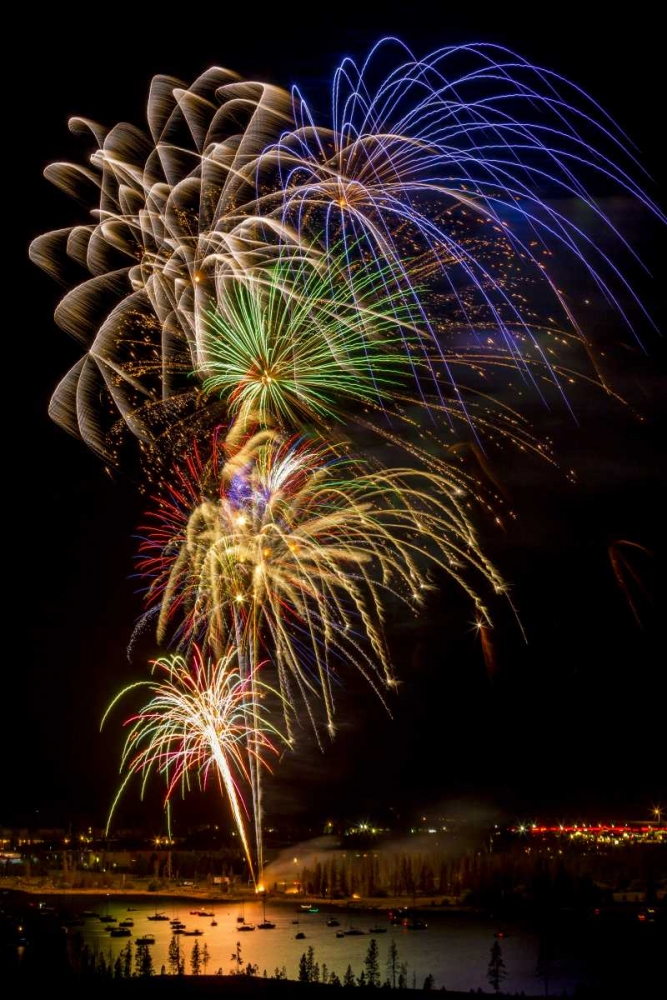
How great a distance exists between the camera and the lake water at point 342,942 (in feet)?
79.2

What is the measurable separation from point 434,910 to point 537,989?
68.0ft

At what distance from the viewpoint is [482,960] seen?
89.2 feet

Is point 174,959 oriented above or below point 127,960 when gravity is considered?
below

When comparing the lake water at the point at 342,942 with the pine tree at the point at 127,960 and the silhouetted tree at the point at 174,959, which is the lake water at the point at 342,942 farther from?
the pine tree at the point at 127,960

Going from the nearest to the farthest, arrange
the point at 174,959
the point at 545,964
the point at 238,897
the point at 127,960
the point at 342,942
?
the point at 127,960, the point at 174,959, the point at 545,964, the point at 342,942, the point at 238,897

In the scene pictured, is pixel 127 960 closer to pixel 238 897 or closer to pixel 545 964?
pixel 545 964

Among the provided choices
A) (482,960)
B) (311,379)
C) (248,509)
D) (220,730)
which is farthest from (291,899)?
(311,379)

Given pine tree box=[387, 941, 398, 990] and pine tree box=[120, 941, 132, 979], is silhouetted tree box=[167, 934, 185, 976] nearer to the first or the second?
pine tree box=[120, 941, 132, 979]

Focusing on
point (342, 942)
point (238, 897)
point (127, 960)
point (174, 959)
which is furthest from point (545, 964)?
point (238, 897)

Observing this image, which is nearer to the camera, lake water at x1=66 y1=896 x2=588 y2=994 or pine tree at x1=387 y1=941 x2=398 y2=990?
pine tree at x1=387 y1=941 x2=398 y2=990

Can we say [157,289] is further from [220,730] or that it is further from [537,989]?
[537,989]

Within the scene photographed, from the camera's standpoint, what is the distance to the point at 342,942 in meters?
30.5

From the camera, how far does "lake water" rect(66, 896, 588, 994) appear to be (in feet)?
79.2

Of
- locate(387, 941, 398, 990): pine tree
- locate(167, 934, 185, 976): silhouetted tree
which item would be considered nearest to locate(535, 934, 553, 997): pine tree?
locate(387, 941, 398, 990): pine tree
